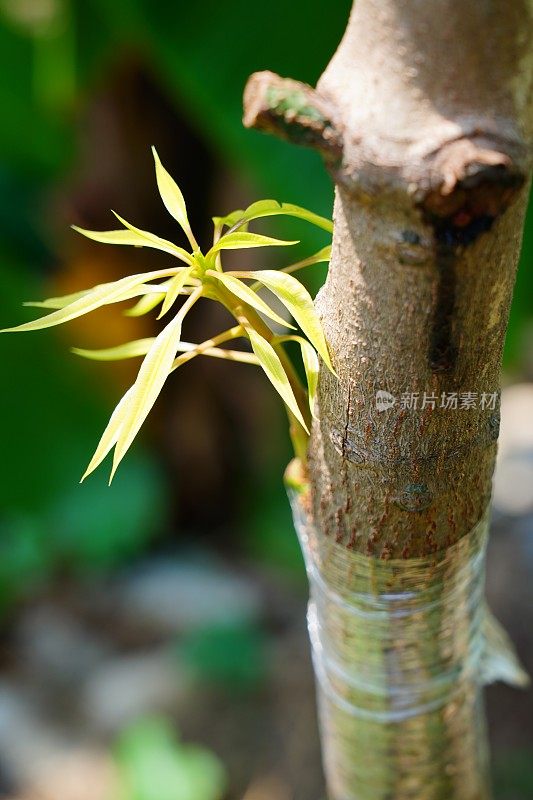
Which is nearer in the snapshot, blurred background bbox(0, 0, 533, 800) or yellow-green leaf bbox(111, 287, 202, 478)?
yellow-green leaf bbox(111, 287, 202, 478)

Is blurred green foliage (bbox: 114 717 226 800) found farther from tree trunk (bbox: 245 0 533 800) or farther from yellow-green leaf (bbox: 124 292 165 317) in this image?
yellow-green leaf (bbox: 124 292 165 317)

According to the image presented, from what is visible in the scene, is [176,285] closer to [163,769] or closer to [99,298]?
[99,298]

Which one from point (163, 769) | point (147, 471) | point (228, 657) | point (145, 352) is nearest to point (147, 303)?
point (145, 352)

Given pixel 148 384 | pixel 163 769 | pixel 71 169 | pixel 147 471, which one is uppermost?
pixel 71 169

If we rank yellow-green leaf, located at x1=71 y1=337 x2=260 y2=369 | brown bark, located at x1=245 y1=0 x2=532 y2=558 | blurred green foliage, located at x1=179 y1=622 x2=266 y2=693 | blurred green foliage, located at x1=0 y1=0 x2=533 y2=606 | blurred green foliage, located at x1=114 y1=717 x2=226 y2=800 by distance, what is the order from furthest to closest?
blurred green foliage, located at x1=179 y1=622 x2=266 y2=693
blurred green foliage, located at x1=114 y1=717 x2=226 y2=800
blurred green foliage, located at x1=0 y1=0 x2=533 y2=606
yellow-green leaf, located at x1=71 y1=337 x2=260 y2=369
brown bark, located at x1=245 y1=0 x2=532 y2=558

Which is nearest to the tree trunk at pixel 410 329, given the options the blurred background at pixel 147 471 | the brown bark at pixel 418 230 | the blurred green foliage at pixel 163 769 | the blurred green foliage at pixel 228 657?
the brown bark at pixel 418 230

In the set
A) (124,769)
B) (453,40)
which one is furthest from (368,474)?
(124,769)

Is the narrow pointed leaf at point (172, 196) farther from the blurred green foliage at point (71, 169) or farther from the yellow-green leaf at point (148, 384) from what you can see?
the blurred green foliage at point (71, 169)

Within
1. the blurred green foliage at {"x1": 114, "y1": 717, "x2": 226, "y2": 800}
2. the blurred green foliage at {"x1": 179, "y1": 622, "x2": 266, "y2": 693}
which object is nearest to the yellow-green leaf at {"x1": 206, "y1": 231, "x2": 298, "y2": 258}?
the blurred green foliage at {"x1": 114, "y1": 717, "x2": 226, "y2": 800}
